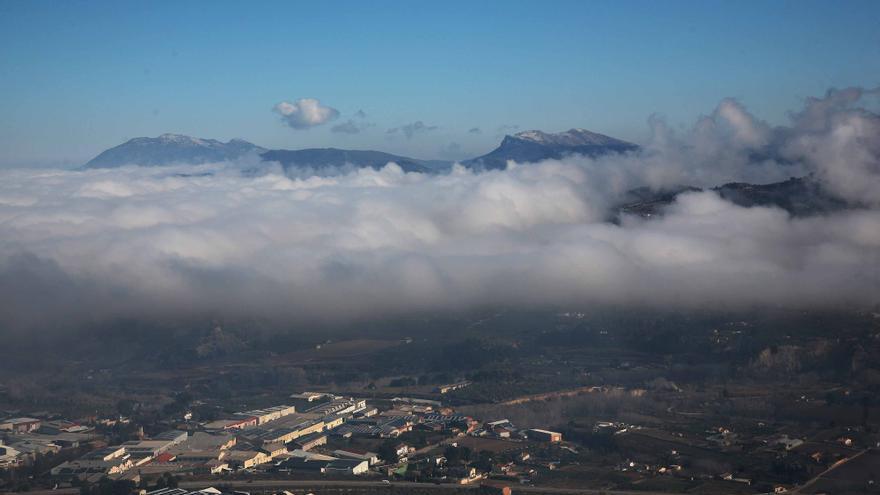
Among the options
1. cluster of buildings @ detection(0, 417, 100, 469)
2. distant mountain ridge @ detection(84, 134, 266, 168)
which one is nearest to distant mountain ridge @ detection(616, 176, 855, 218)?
cluster of buildings @ detection(0, 417, 100, 469)

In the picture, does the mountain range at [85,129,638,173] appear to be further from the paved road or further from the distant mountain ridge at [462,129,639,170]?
the paved road

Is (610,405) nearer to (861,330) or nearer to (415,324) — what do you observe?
(861,330)

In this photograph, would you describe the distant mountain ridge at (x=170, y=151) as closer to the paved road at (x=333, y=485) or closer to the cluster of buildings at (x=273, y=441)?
the cluster of buildings at (x=273, y=441)

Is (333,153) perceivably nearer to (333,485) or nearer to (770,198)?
(770,198)

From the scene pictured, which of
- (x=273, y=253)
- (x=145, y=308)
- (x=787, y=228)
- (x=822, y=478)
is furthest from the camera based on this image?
(x=273, y=253)

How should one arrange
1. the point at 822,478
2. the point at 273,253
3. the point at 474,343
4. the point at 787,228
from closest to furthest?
the point at 822,478
the point at 474,343
the point at 787,228
the point at 273,253

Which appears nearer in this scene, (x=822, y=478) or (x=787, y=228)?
(x=822, y=478)

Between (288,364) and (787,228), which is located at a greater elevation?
(787,228)

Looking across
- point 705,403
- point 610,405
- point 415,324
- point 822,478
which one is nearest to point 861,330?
point 705,403

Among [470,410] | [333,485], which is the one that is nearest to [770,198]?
[470,410]
